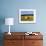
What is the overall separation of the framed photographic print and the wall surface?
0.11m

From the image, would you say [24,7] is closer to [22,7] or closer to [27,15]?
[22,7]

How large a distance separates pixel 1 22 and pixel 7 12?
401 mm

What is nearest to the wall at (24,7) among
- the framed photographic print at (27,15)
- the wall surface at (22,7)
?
the wall surface at (22,7)

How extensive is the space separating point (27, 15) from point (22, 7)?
0.32m

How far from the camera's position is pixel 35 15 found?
4652 mm

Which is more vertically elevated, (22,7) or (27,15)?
(22,7)

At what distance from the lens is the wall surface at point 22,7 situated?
4.63 metres

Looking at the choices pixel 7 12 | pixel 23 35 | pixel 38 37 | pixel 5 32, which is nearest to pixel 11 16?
pixel 7 12

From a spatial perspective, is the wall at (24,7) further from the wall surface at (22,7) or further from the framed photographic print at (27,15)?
the framed photographic print at (27,15)

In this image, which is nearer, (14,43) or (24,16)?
(14,43)

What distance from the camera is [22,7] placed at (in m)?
4.64

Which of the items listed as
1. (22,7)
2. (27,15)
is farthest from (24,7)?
(27,15)

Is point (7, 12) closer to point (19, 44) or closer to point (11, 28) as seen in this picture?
point (11, 28)

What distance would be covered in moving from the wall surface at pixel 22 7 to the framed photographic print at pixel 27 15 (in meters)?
0.11
